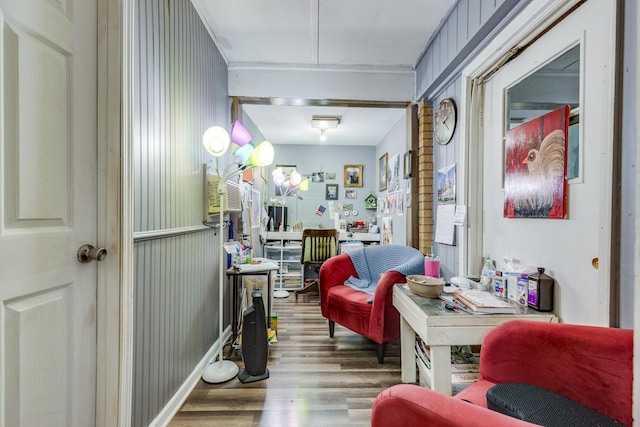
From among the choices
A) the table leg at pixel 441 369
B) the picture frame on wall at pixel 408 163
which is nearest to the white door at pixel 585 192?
the table leg at pixel 441 369

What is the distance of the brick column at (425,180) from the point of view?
8.02ft

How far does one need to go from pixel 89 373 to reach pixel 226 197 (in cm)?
135

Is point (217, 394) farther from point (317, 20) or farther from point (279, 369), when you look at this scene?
point (317, 20)

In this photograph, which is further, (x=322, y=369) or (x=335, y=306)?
(x=335, y=306)

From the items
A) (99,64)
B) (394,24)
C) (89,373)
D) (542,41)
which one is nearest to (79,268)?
(89,373)

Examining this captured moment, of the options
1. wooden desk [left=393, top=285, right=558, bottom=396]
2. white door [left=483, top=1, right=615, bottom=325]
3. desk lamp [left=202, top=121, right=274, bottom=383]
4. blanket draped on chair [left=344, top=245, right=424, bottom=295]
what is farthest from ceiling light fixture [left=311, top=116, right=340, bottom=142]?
wooden desk [left=393, top=285, right=558, bottom=396]

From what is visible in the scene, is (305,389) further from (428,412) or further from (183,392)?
(428,412)

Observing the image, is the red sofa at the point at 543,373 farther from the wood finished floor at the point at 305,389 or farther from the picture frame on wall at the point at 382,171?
the picture frame on wall at the point at 382,171

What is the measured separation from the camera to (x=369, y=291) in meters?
2.32

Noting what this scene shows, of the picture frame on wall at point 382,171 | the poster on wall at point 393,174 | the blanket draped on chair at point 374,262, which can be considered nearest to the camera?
the blanket draped on chair at point 374,262

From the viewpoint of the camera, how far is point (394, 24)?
2.01m

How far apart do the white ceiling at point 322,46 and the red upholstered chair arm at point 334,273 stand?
1591 mm

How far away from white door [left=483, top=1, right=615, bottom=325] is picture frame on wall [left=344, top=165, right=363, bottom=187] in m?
3.40

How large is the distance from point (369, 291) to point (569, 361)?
150 centimetres
